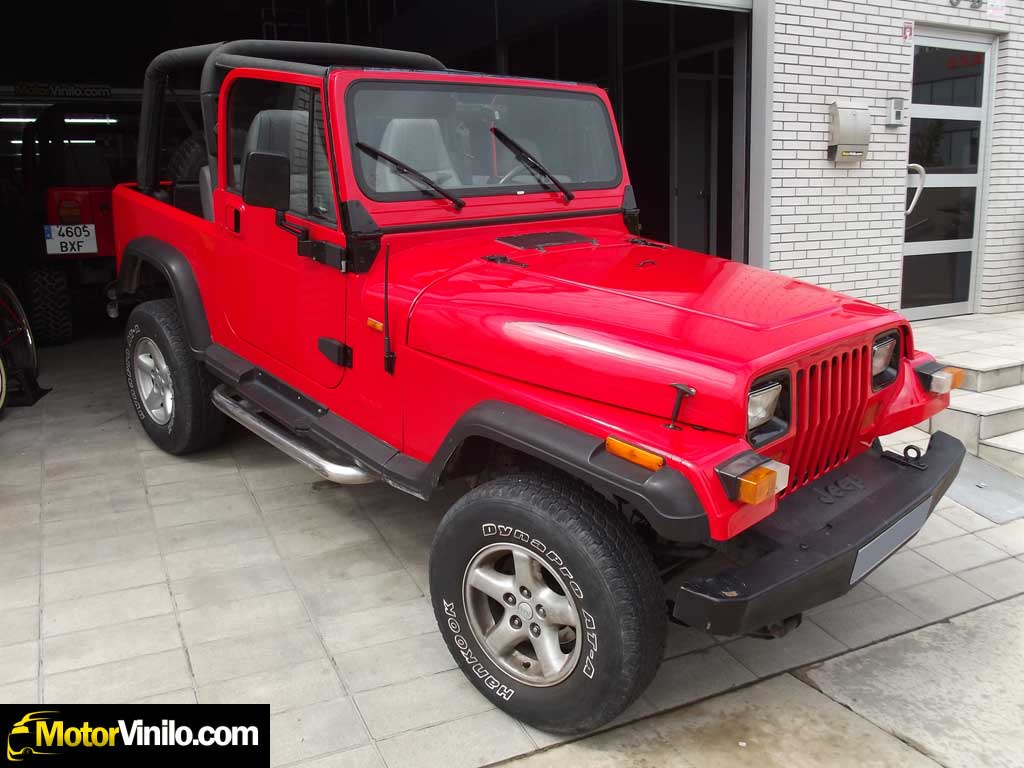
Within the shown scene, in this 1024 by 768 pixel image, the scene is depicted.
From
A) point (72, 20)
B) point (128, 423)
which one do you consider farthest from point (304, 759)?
point (72, 20)

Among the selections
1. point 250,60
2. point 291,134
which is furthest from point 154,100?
point 291,134

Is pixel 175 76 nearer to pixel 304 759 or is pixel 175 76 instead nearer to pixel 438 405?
pixel 438 405

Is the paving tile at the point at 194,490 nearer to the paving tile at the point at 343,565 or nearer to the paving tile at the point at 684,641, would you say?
the paving tile at the point at 343,565

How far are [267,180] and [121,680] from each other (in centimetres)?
188

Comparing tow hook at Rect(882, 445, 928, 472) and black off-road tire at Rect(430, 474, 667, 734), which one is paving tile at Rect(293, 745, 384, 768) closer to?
black off-road tire at Rect(430, 474, 667, 734)

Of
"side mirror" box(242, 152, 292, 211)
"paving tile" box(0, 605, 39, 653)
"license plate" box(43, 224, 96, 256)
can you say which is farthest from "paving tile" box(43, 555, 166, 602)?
"license plate" box(43, 224, 96, 256)

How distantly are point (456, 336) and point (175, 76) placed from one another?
9.99 feet

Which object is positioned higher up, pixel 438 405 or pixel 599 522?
pixel 438 405

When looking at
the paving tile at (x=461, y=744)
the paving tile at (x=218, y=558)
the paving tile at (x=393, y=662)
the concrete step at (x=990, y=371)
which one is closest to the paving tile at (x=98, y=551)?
the paving tile at (x=218, y=558)

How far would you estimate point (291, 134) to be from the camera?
141 inches

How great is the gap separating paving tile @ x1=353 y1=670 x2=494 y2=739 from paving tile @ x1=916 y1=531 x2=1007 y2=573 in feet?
7.43

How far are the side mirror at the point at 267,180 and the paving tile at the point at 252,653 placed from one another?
1667mm

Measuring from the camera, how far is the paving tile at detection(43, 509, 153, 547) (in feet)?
13.0

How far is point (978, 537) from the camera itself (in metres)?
4.11
